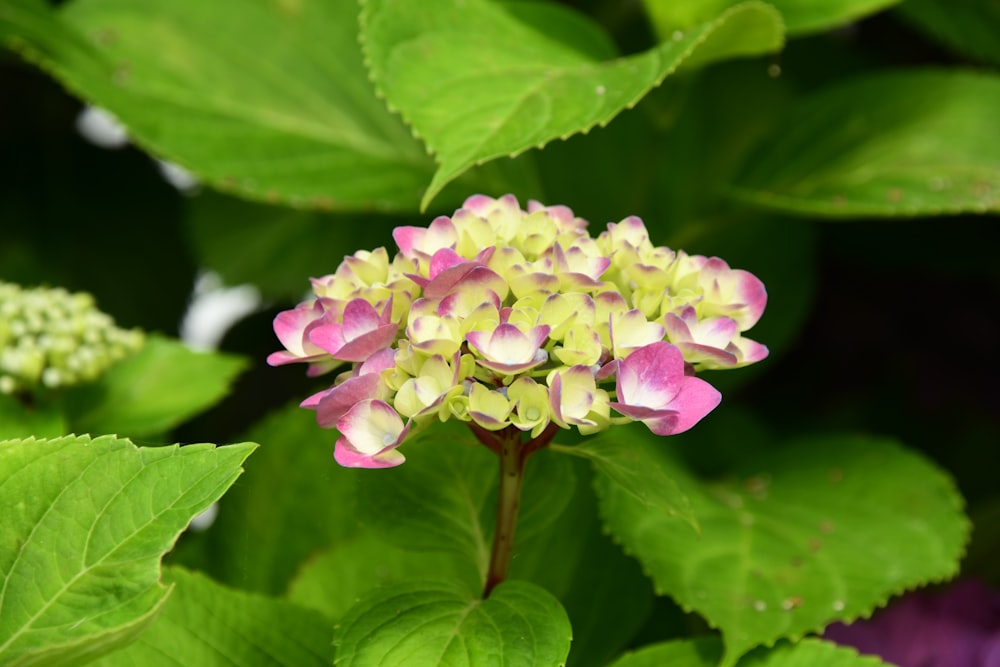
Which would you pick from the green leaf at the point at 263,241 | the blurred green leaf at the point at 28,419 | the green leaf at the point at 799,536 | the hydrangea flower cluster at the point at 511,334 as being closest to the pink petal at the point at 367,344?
the hydrangea flower cluster at the point at 511,334

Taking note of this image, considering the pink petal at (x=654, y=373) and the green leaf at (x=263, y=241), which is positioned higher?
the pink petal at (x=654, y=373)

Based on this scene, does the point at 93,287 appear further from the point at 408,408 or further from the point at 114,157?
the point at 408,408

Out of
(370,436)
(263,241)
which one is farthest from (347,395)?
(263,241)

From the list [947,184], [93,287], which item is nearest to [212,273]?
[93,287]

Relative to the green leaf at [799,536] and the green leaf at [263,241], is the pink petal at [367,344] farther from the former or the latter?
the green leaf at [263,241]

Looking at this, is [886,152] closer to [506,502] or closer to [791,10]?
[791,10]

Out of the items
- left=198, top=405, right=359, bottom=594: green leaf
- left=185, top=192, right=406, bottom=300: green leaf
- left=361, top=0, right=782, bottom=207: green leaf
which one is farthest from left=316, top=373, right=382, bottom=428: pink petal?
left=185, top=192, right=406, bottom=300: green leaf
